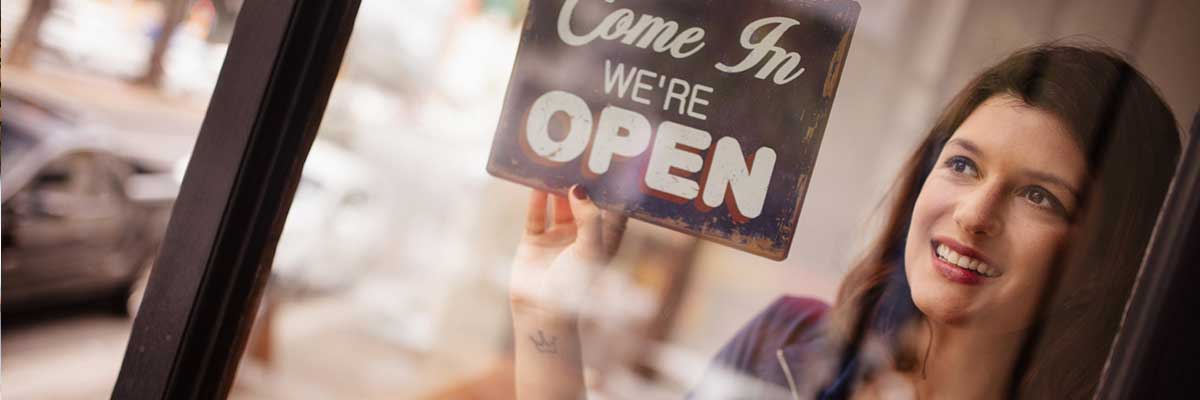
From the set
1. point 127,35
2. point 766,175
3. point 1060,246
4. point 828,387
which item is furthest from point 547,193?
point 127,35

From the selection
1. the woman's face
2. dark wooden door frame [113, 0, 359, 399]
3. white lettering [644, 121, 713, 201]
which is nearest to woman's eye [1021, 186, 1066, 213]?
the woman's face

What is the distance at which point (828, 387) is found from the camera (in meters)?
0.97

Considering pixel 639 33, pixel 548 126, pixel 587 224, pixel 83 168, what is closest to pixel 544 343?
pixel 587 224

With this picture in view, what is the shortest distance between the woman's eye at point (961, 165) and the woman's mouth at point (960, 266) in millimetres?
84

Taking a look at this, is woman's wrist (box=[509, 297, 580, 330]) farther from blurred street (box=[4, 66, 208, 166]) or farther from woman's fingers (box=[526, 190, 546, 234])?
blurred street (box=[4, 66, 208, 166])

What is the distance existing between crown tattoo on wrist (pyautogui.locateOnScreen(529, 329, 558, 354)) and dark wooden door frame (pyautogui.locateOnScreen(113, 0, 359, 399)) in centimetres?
39

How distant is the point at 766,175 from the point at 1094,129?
353 mm

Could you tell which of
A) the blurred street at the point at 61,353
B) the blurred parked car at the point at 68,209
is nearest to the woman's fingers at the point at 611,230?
the blurred street at the point at 61,353

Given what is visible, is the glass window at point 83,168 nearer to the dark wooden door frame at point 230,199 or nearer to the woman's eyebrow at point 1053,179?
the dark wooden door frame at point 230,199

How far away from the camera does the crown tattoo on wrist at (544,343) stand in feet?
3.53

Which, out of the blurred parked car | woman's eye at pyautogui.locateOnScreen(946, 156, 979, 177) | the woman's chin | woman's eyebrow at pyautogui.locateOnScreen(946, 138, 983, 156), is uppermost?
woman's eyebrow at pyautogui.locateOnScreen(946, 138, 983, 156)

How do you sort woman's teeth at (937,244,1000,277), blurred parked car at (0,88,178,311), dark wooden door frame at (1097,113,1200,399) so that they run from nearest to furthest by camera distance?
1. dark wooden door frame at (1097,113,1200,399)
2. woman's teeth at (937,244,1000,277)
3. blurred parked car at (0,88,178,311)

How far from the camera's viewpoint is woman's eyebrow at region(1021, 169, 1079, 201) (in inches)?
34.4

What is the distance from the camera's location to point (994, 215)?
891 millimetres
